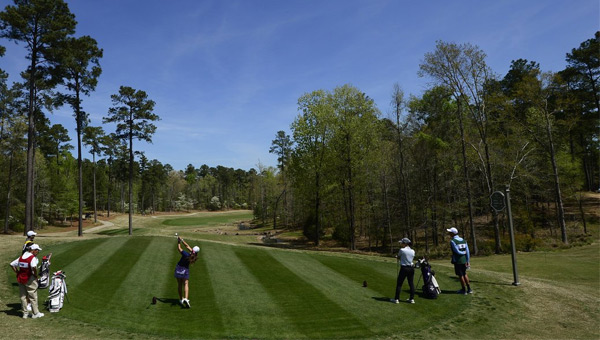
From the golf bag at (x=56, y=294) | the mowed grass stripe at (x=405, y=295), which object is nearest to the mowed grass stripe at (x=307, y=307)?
the mowed grass stripe at (x=405, y=295)

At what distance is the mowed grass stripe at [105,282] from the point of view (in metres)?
11.7

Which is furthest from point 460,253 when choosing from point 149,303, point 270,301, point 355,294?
point 149,303

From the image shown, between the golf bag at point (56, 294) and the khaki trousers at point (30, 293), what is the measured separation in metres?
0.45

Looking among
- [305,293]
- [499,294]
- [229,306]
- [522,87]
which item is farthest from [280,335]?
[522,87]

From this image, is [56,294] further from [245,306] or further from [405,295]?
[405,295]

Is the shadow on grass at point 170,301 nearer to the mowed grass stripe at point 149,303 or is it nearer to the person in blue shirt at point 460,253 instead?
the mowed grass stripe at point 149,303

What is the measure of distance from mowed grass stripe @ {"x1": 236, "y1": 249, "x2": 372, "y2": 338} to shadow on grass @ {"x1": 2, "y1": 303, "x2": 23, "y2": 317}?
827cm

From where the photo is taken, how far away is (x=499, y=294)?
13281 mm

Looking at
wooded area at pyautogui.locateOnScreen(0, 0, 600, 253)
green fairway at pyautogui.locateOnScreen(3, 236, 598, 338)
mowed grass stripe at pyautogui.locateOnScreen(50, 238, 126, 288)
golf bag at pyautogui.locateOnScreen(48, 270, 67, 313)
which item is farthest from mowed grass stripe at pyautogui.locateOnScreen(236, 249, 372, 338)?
wooded area at pyautogui.locateOnScreen(0, 0, 600, 253)

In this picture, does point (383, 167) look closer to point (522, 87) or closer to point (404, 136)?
point (404, 136)

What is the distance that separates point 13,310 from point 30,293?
57.6 inches

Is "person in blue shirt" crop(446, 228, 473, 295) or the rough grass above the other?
"person in blue shirt" crop(446, 228, 473, 295)

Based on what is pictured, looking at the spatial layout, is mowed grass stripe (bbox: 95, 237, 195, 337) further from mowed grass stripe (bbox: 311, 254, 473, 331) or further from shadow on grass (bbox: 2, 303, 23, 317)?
mowed grass stripe (bbox: 311, 254, 473, 331)

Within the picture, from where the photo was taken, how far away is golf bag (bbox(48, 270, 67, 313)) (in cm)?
1090
